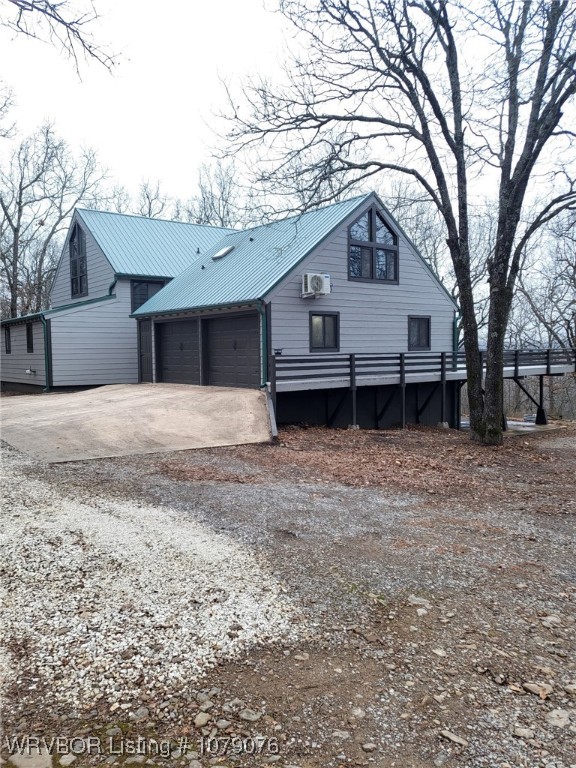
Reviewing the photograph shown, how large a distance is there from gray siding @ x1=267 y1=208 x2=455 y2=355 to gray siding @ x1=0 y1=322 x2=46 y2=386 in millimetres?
9681

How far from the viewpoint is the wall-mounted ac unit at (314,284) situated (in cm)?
1496

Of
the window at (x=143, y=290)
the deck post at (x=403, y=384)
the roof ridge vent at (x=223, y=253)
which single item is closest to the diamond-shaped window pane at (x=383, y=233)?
the deck post at (x=403, y=384)

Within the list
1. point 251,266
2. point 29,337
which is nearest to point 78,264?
point 29,337

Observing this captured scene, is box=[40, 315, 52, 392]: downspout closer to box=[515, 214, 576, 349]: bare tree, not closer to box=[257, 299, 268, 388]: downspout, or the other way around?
box=[257, 299, 268, 388]: downspout

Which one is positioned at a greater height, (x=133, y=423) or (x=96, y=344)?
(x=96, y=344)

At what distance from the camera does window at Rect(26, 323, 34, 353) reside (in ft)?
68.3

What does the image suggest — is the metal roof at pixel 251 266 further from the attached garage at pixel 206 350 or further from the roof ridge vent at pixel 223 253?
the attached garage at pixel 206 350

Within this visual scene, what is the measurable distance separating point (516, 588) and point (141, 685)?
110 inches

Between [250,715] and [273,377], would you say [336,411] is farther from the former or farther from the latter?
[250,715]

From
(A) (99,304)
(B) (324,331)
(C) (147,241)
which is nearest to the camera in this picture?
(B) (324,331)

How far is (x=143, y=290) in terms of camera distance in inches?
840

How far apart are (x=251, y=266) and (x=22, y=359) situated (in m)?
10.8

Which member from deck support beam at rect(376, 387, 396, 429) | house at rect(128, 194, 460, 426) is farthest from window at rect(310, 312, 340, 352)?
deck support beam at rect(376, 387, 396, 429)

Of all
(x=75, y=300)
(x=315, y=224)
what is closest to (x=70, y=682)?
(x=315, y=224)
